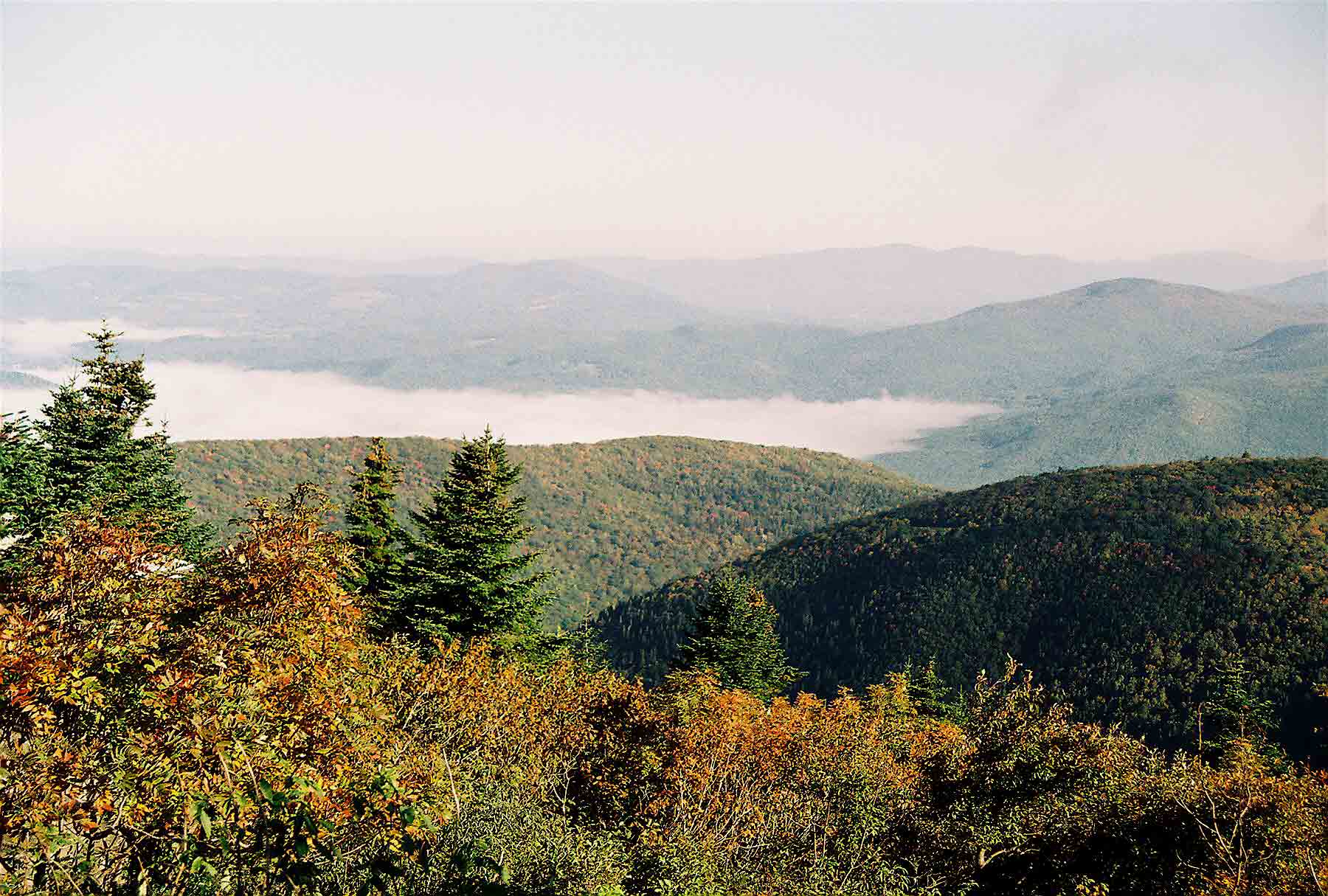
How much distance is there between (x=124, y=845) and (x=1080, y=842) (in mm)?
15748

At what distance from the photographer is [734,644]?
1953 inches

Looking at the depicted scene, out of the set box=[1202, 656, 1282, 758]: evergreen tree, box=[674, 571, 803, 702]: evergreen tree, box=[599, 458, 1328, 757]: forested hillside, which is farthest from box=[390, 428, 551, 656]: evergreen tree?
box=[599, 458, 1328, 757]: forested hillside

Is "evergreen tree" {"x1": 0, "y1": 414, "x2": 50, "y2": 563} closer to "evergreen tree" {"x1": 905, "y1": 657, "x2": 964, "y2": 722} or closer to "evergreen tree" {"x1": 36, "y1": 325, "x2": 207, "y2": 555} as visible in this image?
"evergreen tree" {"x1": 36, "y1": 325, "x2": 207, "y2": 555}

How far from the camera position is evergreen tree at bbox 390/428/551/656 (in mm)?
32625

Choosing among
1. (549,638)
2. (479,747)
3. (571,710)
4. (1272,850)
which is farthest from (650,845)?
(549,638)

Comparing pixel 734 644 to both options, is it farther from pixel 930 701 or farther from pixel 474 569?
pixel 474 569

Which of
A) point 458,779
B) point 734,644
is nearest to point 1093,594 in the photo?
point 734,644

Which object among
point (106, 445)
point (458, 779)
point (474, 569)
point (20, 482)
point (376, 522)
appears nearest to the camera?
point (458, 779)

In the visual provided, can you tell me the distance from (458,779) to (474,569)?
15.0 metres

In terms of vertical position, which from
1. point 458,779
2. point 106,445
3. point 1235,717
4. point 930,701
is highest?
point 106,445

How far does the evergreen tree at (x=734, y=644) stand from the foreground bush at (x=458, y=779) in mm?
23646

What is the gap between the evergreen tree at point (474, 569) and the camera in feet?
107

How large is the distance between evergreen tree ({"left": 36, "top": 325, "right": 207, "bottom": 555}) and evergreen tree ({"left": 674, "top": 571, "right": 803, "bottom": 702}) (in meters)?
26.6

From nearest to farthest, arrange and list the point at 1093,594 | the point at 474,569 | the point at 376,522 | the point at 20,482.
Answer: the point at 474,569 < the point at 20,482 < the point at 376,522 < the point at 1093,594
